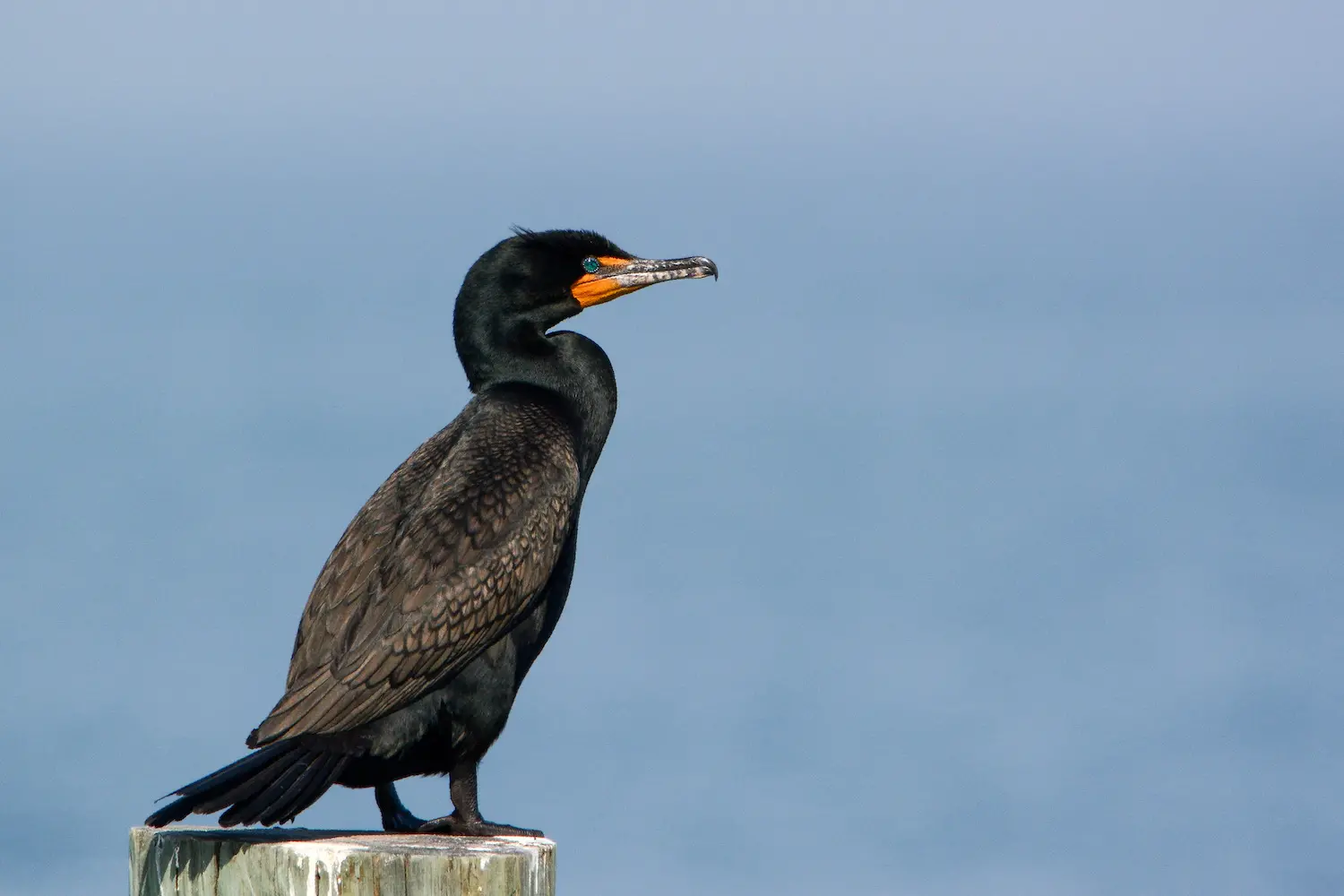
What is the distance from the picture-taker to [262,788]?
4.83 metres

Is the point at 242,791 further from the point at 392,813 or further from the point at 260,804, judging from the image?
the point at 392,813

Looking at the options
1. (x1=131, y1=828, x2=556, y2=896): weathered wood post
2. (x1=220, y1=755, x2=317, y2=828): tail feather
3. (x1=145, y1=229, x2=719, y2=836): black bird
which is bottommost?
(x1=131, y1=828, x2=556, y2=896): weathered wood post

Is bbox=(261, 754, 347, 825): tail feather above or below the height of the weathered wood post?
above

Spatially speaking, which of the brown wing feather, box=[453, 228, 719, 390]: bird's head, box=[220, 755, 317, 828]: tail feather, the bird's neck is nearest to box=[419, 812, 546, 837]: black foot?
the brown wing feather

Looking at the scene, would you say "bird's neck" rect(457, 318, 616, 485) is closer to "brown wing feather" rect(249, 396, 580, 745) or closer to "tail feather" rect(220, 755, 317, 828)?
"brown wing feather" rect(249, 396, 580, 745)

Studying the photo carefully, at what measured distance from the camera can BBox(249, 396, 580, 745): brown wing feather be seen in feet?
18.1

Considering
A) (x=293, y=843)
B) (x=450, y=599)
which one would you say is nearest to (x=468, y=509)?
(x=450, y=599)

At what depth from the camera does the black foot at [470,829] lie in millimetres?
5668

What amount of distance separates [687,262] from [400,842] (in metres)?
3.26

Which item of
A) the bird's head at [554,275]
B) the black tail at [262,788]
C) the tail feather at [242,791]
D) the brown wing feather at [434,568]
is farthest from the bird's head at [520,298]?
the tail feather at [242,791]

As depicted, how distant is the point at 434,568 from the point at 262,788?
1.21 metres

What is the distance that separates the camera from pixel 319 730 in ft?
17.5

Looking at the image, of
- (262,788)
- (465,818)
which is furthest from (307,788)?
(465,818)

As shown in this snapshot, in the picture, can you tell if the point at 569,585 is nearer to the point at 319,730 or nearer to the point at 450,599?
the point at 450,599
